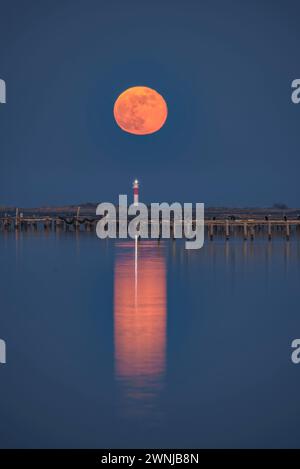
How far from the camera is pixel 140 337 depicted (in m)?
15.5

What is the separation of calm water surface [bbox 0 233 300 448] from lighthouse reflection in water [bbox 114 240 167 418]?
24mm

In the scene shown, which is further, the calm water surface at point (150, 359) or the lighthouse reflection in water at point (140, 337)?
the lighthouse reflection in water at point (140, 337)

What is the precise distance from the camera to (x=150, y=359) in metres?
13.7

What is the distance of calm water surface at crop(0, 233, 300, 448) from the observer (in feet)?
33.8

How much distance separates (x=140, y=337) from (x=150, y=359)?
5.98 ft

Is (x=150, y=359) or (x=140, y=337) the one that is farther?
(x=140, y=337)

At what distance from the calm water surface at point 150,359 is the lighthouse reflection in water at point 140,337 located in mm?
24

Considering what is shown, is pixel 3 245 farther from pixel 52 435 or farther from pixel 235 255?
pixel 52 435

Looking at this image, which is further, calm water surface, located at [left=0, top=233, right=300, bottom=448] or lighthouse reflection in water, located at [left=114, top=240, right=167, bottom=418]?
lighthouse reflection in water, located at [left=114, top=240, right=167, bottom=418]

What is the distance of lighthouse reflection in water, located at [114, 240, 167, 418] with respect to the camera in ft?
37.6

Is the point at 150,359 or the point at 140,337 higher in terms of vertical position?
the point at 140,337

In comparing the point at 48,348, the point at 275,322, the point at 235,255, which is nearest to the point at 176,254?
the point at 235,255

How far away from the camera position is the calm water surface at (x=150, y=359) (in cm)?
1031
